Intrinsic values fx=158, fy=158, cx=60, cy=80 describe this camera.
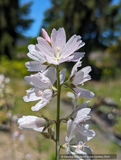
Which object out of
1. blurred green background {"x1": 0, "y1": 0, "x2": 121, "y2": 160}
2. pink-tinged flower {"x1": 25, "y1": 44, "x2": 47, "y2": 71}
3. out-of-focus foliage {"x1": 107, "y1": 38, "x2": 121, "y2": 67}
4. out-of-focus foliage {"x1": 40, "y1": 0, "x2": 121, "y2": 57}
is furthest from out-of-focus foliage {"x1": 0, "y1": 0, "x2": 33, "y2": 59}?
pink-tinged flower {"x1": 25, "y1": 44, "x2": 47, "y2": 71}

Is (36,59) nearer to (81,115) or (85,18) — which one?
(81,115)

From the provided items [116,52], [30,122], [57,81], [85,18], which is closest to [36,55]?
[57,81]

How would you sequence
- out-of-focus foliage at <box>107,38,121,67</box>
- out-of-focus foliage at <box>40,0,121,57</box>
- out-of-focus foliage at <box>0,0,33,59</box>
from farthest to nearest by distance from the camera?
out-of-focus foliage at <box>0,0,33,59</box>
out-of-focus foliage at <box>107,38,121,67</box>
out-of-focus foliage at <box>40,0,121,57</box>

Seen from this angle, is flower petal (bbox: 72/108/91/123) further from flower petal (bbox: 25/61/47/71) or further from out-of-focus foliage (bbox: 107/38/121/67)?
out-of-focus foliage (bbox: 107/38/121/67)

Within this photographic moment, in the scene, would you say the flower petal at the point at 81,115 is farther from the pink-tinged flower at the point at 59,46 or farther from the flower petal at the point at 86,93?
the pink-tinged flower at the point at 59,46

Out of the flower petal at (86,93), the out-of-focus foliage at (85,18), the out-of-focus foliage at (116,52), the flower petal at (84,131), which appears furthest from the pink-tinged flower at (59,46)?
the out-of-focus foliage at (116,52)

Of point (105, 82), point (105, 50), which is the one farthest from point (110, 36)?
point (105, 82)

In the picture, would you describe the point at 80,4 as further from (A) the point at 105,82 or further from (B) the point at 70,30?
(A) the point at 105,82
